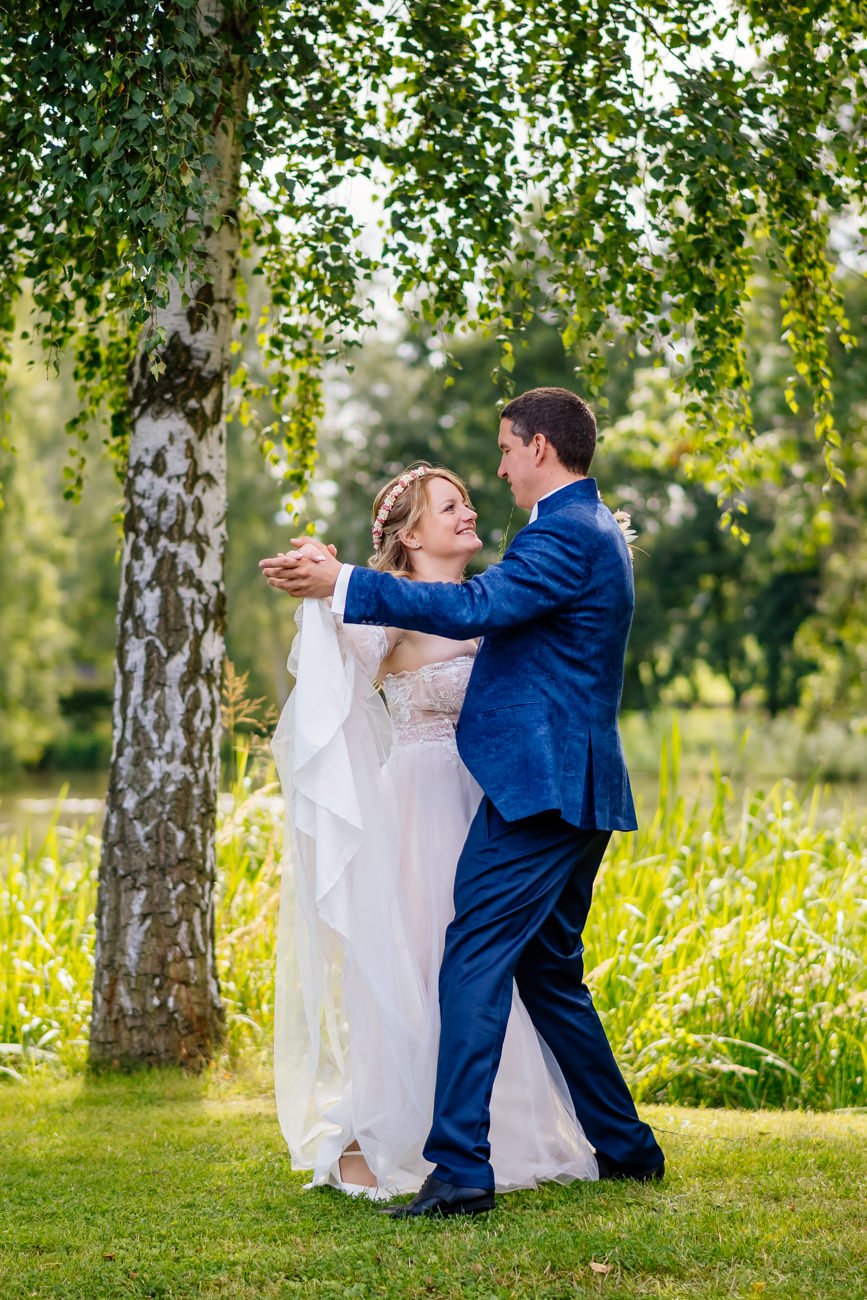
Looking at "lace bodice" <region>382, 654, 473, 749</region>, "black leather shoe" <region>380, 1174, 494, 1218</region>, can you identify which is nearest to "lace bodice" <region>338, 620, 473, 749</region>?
"lace bodice" <region>382, 654, 473, 749</region>

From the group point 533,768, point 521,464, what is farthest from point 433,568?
point 533,768

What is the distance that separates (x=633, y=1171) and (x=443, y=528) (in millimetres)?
1834

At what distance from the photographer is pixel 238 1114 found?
4.40m

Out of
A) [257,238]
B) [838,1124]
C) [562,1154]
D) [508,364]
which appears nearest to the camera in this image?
[562,1154]

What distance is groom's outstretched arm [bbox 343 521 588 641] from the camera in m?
3.27

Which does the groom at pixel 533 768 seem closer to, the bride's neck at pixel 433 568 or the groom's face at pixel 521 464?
the groom's face at pixel 521 464

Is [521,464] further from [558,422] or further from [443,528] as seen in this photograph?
[443,528]

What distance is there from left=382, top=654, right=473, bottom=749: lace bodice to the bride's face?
324mm

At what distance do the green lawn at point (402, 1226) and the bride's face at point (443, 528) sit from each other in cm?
176

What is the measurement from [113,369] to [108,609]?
28125mm

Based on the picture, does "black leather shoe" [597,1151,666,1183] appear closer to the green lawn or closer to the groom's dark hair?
the green lawn

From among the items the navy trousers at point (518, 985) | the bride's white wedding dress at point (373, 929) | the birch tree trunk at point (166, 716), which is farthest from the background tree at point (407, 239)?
the navy trousers at point (518, 985)

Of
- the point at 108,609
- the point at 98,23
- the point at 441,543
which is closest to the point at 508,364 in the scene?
the point at 441,543

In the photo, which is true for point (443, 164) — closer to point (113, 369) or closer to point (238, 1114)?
point (113, 369)
